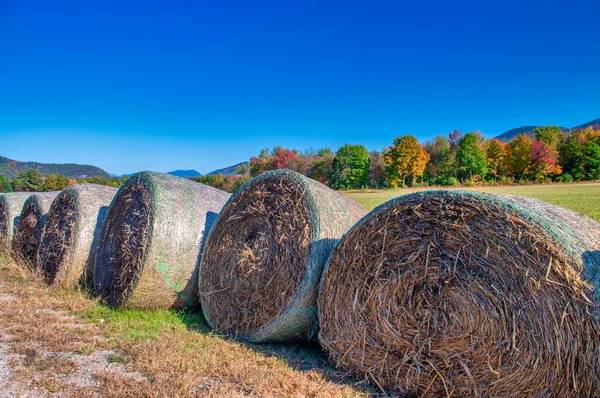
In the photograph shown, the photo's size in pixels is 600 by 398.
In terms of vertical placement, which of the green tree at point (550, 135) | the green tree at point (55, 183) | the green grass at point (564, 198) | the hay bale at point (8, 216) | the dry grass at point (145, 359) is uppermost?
the green tree at point (550, 135)

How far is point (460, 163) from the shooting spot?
217 ft

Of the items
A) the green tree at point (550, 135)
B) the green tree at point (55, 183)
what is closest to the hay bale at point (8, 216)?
the green tree at point (55, 183)

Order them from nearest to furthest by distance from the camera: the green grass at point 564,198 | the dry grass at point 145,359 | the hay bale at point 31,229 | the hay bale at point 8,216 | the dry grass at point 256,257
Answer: the dry grass at point 145,359 → the dry grass at point 256,257 → the hay bale at point 31,229 → the hay bale at point 8,216 → the green grass at point 564,198

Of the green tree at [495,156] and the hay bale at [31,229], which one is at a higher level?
the green tree at [495,156]

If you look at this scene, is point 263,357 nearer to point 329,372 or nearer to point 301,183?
point 329,372

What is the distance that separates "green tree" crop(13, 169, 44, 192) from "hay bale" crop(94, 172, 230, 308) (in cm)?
3760

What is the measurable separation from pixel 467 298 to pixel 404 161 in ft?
213

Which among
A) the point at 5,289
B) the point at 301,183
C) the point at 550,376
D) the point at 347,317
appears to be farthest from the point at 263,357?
the point at 5,289

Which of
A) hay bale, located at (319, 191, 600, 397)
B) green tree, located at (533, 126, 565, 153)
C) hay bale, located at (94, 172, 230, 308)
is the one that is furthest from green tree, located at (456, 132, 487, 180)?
hay bale, located at (319, 191, 600, 397)

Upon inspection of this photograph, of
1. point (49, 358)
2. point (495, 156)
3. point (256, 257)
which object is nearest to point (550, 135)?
point (495, 156)

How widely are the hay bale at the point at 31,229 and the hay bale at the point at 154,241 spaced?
287 cm

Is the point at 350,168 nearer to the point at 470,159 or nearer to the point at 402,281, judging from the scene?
the point at 470,159

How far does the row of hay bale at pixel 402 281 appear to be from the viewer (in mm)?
2828

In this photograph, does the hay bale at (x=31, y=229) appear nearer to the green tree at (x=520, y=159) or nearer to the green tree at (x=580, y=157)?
the green tree at (x=520, y=159)
